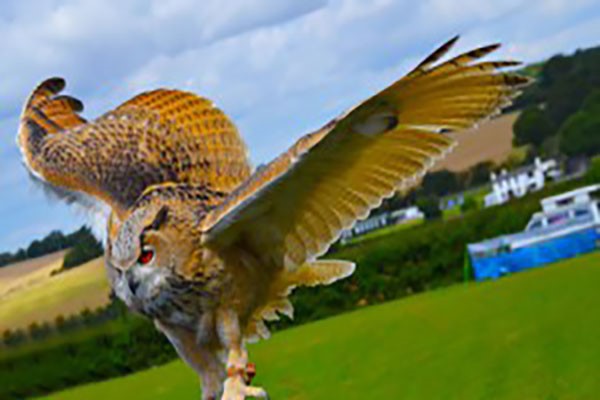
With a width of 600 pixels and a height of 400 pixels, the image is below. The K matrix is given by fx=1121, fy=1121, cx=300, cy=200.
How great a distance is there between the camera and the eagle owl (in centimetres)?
299

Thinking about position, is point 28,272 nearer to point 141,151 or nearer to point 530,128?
point 141,151

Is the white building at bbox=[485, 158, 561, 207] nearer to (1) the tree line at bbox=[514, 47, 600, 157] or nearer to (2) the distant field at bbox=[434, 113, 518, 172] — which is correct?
(2) the distant field at bbox=[434, 113, 518, 172]

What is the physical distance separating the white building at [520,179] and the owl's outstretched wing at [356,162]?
33151 mm

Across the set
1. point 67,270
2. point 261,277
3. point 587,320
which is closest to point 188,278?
point 261,277

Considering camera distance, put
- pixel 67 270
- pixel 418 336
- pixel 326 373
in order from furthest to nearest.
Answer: pixel 418 336 → pixel 326 373 → pixel 67 270

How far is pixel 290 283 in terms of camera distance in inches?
134

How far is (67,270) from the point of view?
33.0 ft

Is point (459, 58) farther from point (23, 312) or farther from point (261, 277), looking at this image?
point (23, 312)

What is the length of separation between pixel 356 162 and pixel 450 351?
886cm

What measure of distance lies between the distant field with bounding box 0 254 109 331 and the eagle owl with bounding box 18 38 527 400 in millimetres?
6034

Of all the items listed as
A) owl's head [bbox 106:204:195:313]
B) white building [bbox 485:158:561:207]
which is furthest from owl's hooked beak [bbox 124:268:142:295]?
white building [bbox 485:158:561:207]

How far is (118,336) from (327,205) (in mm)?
15547

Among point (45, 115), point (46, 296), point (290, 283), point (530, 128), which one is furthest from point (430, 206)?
point (290, 283)

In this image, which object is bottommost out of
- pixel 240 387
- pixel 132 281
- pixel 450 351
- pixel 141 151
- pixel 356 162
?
pixel 450 351
